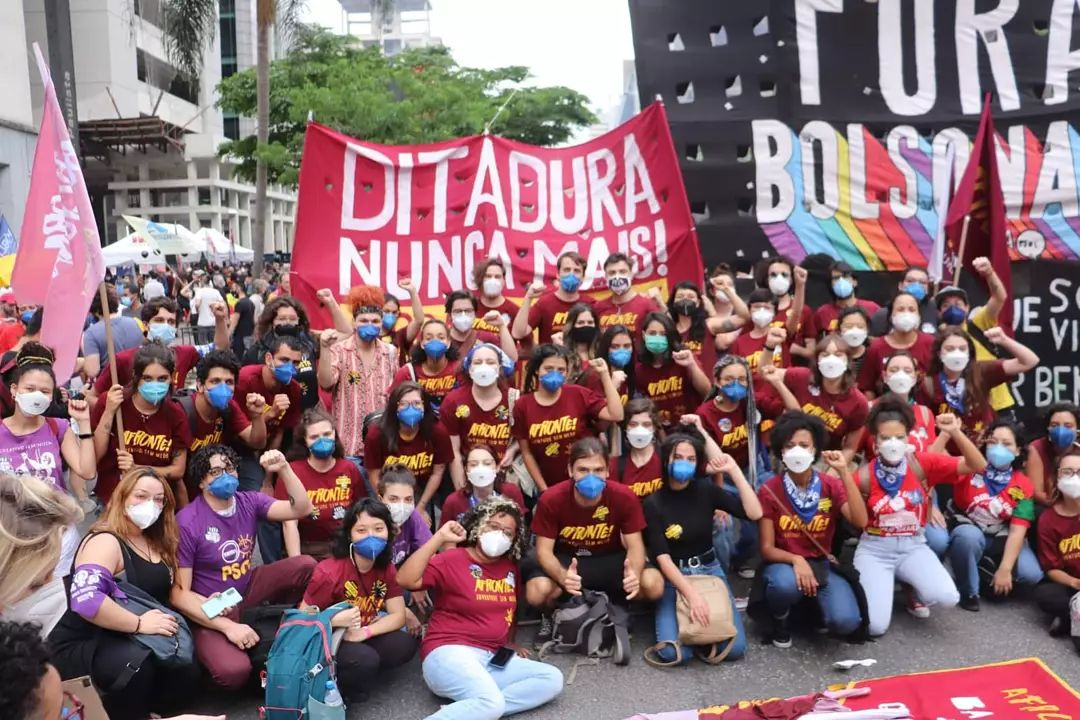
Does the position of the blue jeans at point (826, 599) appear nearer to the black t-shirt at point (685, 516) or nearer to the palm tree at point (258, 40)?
the black t-shirt at point (685, 516)

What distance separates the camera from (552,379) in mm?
5805

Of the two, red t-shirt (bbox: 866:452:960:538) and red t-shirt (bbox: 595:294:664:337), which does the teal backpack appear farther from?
red t-shirt (bbox: 595:294:664:337)

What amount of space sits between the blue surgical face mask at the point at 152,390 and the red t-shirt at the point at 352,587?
1.56m

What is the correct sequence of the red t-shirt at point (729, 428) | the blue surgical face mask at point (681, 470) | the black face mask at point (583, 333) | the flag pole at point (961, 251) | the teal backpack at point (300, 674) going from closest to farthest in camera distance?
the teal backpack at point (300, 674) < the blue surgical face mask at point (681, 470) < the red t-shirt at point (729, 428) < the black face mask at point (583, 333) < the flag pole at point (961, 251)

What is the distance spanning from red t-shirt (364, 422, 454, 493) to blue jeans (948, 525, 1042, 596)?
10.3 feet

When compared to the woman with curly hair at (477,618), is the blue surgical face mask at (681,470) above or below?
above

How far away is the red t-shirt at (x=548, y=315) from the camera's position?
7148mm

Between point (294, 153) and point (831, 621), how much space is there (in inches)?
786

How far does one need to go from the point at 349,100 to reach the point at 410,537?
1737cm

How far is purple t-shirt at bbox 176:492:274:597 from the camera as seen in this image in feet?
15.3

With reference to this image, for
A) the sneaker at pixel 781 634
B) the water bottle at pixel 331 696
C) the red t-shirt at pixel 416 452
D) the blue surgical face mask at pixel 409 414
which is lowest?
the sneaker at pixel 781 634

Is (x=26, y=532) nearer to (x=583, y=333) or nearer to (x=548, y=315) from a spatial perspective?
(x=583, y=333)

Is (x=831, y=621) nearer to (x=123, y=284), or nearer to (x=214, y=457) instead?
(x=214, y=457)

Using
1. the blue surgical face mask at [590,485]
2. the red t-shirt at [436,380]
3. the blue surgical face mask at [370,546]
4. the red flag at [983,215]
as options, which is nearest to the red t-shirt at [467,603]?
the blue surgical face mask at [370,546]
